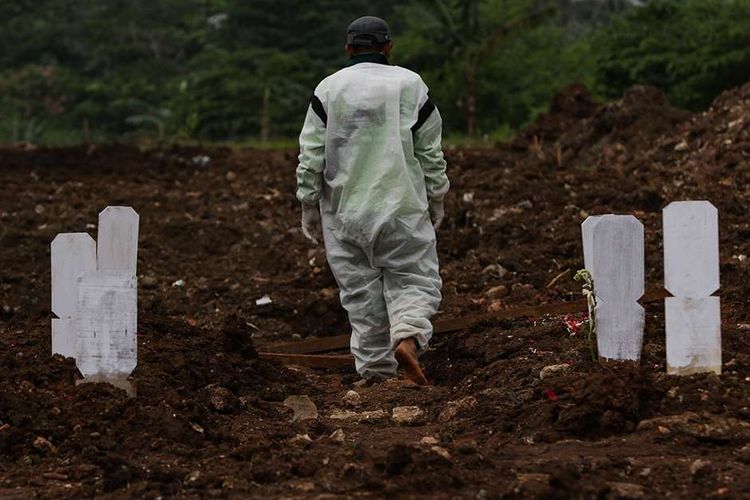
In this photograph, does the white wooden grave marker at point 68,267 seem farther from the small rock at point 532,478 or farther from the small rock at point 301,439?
the small rock at point 532,478

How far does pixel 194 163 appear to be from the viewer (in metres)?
15.7

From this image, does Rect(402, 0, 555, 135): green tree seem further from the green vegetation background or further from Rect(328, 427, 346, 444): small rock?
Rect(328, 427, 346, 444): small rock

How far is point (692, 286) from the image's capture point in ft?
15.6

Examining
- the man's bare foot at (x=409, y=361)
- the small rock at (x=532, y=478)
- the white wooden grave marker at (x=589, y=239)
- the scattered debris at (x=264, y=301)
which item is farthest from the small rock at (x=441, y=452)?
the scattered debris at (x=264, y=301)

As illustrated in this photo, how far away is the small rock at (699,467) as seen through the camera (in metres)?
3.84

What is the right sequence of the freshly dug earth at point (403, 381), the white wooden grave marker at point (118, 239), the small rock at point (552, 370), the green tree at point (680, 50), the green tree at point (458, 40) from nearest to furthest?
1. the freshly dug earth at point (403, 381)
2. the white wooden grave marker at point (118, 239)
3. the small rock at point (552, 370)
4. the green tree at point (680, 50)
5. the green tree at point (458, 40)

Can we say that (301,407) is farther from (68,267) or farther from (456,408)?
(68,267)

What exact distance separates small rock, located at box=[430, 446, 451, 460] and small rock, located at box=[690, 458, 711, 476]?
27.1 inches

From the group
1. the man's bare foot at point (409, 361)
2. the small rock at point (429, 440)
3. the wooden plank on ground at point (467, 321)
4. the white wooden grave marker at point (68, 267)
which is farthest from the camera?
the wooden plank on ground at point (467, 321)

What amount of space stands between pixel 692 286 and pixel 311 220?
8.61 ft

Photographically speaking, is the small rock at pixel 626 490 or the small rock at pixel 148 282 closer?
the small rock at pixel 626 490

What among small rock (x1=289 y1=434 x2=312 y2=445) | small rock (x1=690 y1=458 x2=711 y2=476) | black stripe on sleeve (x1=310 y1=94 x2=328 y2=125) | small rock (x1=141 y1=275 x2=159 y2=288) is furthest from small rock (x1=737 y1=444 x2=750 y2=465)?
small rock (x1=141 y1=275 x2=159 y2=288)

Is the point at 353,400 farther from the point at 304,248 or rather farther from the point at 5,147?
the point at 5,147

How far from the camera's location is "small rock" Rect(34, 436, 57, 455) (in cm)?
458
